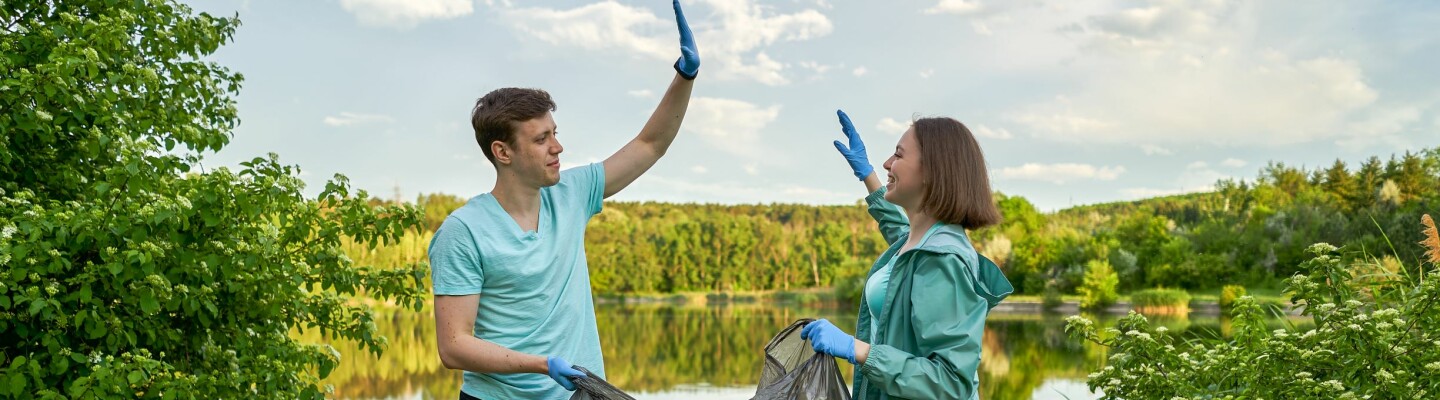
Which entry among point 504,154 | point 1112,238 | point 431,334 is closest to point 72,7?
point 504,154

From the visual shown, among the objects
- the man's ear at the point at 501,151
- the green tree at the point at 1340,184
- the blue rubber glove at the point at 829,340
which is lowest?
the blue rubber glove at the point at 829,340

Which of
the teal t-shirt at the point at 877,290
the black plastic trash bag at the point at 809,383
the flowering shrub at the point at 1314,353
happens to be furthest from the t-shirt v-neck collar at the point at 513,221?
the flowering shrub at the point at 1314,353

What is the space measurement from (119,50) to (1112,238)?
3151 centimetres

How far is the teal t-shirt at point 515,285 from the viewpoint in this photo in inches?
88.3

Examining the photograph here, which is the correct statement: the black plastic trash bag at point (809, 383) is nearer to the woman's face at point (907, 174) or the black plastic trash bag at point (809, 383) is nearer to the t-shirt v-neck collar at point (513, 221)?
the woman's face at point (907, 174)

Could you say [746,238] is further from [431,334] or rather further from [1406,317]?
[1406,317]

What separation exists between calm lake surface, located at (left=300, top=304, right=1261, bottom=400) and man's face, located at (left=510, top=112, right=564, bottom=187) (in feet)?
28.9

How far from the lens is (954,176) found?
6.95 ft

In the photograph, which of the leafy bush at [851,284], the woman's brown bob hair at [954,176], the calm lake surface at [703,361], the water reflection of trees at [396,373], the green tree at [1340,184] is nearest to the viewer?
the woman's brown bob hair at [954,176]

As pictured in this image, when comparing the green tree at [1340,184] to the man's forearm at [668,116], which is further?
the green tree at [1340,184]

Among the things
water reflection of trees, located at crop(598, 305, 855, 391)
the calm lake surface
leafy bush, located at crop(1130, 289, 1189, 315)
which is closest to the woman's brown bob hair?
the calm lake surface

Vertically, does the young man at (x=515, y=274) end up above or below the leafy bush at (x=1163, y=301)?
above

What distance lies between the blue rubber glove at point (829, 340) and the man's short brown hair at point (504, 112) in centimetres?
73

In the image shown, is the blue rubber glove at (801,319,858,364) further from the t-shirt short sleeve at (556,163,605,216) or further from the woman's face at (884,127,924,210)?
the t-shirt short sleeve at (556,163,605,216)
